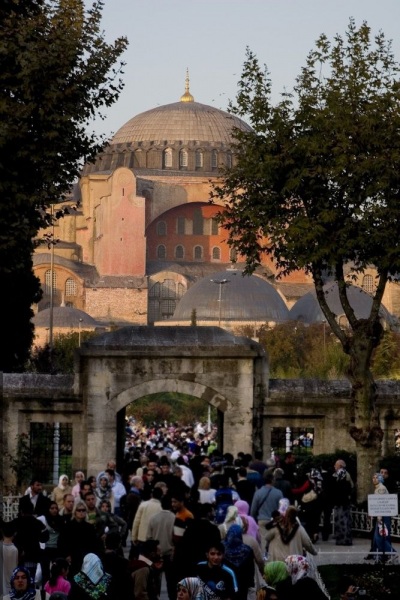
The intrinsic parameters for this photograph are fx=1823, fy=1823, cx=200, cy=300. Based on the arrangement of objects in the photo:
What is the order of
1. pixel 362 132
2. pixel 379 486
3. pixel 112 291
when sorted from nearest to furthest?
pixel 379 486
pixel 362 132
pixel 112 291

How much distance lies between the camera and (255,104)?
22.9 metres

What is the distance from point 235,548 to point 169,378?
13.0 meters

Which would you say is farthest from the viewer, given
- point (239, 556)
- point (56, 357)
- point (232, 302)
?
point (232, 302)

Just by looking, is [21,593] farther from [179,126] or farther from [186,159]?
[179,126]

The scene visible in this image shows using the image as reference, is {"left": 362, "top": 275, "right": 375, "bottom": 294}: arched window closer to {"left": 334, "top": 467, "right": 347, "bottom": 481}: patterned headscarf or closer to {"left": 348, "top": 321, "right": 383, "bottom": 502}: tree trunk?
{"left": 348, "top": 321, "right": 383, "bottom": 502}: tree trunk

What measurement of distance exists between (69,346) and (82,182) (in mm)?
62846

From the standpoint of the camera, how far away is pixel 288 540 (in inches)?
544

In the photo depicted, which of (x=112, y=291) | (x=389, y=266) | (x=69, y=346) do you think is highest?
(x=112, y=291)

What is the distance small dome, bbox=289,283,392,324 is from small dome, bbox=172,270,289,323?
1070 millimetres

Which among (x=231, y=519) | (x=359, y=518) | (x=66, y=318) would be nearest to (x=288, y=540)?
(x=231, y=519)

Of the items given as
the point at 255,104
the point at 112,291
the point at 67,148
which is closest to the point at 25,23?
the point at 67,148

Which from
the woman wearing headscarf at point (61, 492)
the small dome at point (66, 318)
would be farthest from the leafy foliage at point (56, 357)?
the small dome at point (66, 318)

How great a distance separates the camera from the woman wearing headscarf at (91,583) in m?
10.6

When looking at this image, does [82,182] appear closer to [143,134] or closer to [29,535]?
[143,134]
